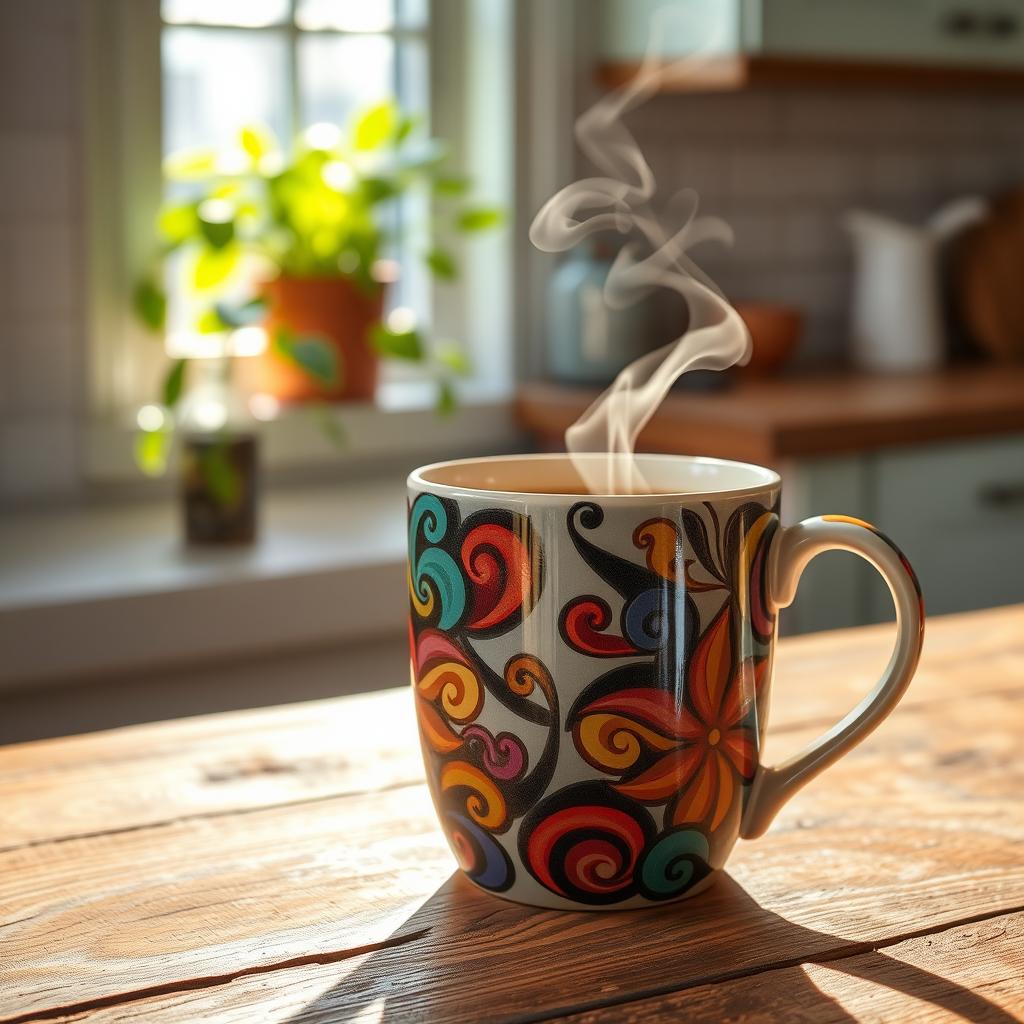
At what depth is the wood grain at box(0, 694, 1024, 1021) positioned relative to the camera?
1.46 ft

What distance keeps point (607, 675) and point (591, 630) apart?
2 cm

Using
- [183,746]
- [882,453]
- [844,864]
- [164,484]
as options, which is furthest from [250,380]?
[844,864]

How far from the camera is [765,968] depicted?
1.50ft

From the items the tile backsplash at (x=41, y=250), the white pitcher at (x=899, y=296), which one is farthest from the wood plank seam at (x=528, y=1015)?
the white pitcher at (x=899, y=296)

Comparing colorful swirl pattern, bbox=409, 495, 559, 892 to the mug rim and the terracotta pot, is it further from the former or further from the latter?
the terracotta pot

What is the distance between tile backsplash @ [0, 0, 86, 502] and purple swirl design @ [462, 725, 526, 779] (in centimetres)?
160

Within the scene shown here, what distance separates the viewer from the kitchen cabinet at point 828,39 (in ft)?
6.66

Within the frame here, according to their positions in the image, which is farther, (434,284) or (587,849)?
(434,284)

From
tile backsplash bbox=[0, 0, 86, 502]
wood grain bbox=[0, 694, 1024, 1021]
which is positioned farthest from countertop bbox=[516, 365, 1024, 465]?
wood grain bbox=[0, 694, 1024, 1021]

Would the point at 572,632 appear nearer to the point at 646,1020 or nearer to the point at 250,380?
the point at 646,1020

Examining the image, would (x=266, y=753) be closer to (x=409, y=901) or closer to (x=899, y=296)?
(x=409, y=901)

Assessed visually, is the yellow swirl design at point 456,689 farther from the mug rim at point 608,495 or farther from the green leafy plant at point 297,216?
the green leafy plant at point 297,216

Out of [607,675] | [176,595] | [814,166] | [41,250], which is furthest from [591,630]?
[814,166]

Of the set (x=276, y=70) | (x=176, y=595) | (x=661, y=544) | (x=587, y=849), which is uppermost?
(x=276, y=70)
